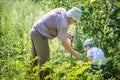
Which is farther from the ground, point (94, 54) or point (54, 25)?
point (54, 25)

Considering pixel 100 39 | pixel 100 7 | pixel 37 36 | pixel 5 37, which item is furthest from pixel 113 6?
pixel 5 37

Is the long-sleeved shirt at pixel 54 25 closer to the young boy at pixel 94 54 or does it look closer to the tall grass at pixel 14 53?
the tall grass at pixel 14 53

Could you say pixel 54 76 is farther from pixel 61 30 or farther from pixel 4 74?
pixel 61 30

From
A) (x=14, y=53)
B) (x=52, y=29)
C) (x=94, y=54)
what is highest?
(x=52, y=29)

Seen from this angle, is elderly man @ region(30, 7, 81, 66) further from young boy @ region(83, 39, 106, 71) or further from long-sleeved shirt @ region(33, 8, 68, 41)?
young boy @ region(83, 39, 106, 71)

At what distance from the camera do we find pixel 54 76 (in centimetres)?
358

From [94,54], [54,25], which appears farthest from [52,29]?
[94,54]

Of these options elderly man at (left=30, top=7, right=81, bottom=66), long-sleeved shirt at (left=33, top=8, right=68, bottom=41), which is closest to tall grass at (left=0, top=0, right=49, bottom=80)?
elderly man at (left=30, top=7, right=81, bottom=66)

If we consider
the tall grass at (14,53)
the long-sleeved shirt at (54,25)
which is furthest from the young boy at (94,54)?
the tall grass at (14,53)

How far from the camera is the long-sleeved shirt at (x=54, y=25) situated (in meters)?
4.94

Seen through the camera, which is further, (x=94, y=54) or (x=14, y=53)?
(x=94, y=54)

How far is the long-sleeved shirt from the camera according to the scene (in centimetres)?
494

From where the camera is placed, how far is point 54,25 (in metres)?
5.19

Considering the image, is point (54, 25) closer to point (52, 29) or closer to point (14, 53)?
point (52, 29)
